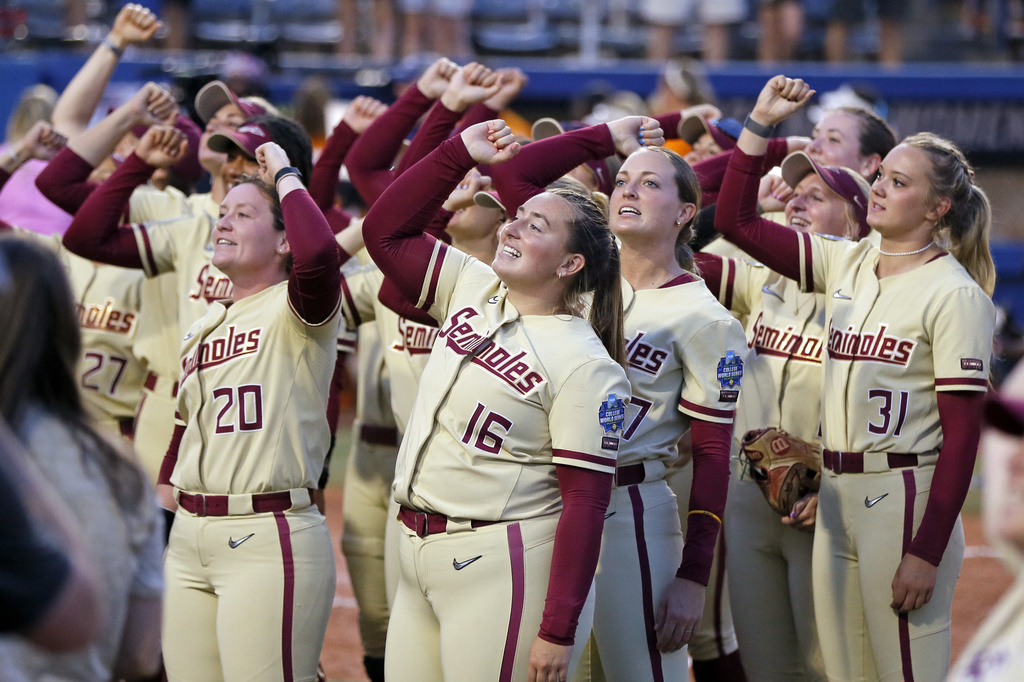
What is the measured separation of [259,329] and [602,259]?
0.94 meters

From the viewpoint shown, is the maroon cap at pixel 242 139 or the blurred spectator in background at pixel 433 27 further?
the blurred spectator in background at pixel 433 27

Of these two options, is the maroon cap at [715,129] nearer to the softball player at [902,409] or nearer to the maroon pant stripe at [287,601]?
the softball player at [902,409]

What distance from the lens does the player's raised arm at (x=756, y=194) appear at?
3.47 meters

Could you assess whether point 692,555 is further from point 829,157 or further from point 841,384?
point 829,157

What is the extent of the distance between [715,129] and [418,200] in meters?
2.03

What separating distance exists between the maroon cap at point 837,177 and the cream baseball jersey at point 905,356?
538 mm

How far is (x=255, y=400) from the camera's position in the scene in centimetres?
303

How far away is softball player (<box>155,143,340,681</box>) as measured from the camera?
9.59 feet

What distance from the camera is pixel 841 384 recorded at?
10.9 feet

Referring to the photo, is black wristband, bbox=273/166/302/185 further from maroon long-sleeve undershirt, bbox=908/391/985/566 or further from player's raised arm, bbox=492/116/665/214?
maroon long-sleeve undershirt, bbox=908/391/985/566

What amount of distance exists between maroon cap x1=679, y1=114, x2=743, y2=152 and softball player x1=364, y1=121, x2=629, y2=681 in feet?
6.20

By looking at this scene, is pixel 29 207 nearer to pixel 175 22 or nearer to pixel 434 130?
pixel 434 130

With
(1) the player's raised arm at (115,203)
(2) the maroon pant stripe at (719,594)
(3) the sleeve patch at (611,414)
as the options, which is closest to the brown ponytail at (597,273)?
(3) the sleeve patch at (611,414)

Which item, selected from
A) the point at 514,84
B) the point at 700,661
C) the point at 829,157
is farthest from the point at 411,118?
the point at 700,661
